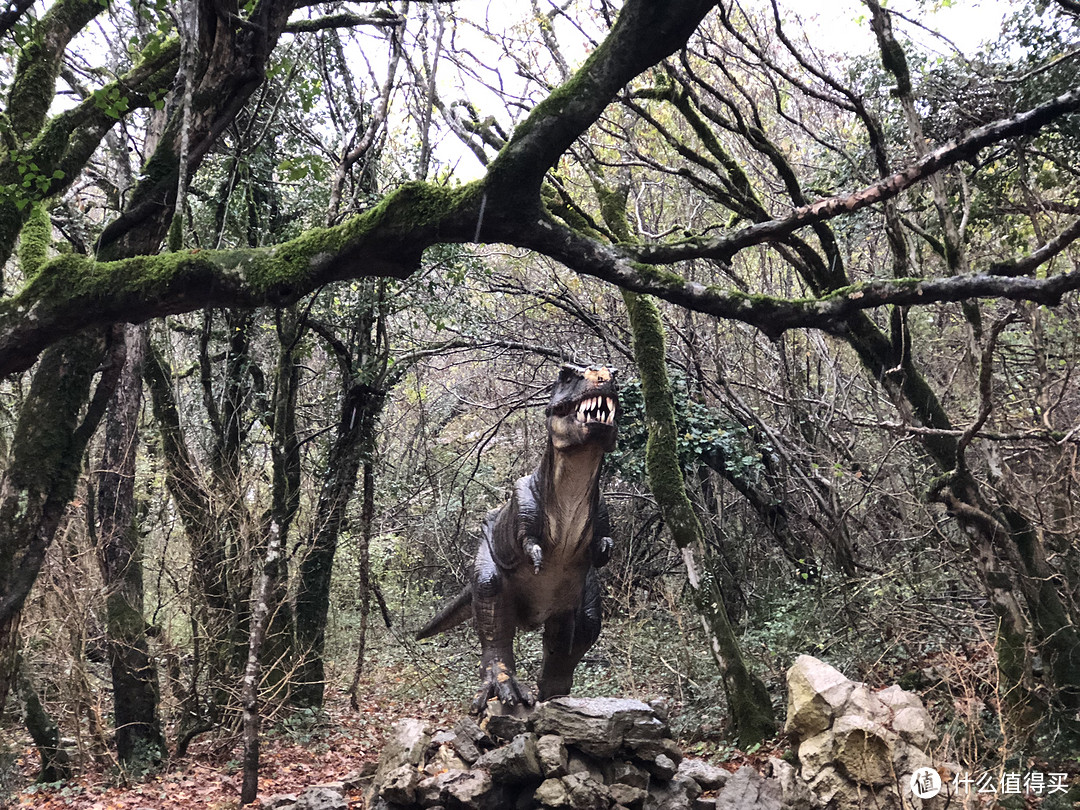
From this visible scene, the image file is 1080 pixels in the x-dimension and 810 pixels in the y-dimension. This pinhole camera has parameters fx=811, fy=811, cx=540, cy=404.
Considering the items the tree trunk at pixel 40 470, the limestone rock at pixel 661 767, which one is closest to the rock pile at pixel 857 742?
the limestone rock at pixel 661 767

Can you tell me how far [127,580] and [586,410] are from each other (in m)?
5.91

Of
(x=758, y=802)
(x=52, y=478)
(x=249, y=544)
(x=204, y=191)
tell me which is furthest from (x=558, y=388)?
(x=204, y=191)

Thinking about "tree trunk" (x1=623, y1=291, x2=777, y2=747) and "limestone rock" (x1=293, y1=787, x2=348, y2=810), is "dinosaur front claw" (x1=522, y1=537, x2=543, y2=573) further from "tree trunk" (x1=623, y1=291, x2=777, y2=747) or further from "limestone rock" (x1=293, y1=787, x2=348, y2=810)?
"tree trunk" (x1=623, y1=291, x2=777, y2=747)

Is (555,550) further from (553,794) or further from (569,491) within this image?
(553,794)

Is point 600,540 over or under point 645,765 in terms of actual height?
over

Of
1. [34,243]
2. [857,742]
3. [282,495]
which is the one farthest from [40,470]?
[857,742]

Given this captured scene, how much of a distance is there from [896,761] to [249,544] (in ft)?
19.5

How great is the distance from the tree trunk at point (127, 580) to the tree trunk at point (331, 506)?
75.5 inches

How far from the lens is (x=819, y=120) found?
43.3 ft

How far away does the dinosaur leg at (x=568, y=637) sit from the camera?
5445mm

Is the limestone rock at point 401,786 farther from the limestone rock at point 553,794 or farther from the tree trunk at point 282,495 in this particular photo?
the tree trunk at point 282,495

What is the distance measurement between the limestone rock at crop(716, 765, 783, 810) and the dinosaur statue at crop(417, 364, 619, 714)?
125 cm

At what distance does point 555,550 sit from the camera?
513 centimetres

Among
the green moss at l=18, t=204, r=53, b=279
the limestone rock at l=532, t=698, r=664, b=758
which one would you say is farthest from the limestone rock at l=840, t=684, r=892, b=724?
the green moss at l=18, t=204, r=53, b=279
